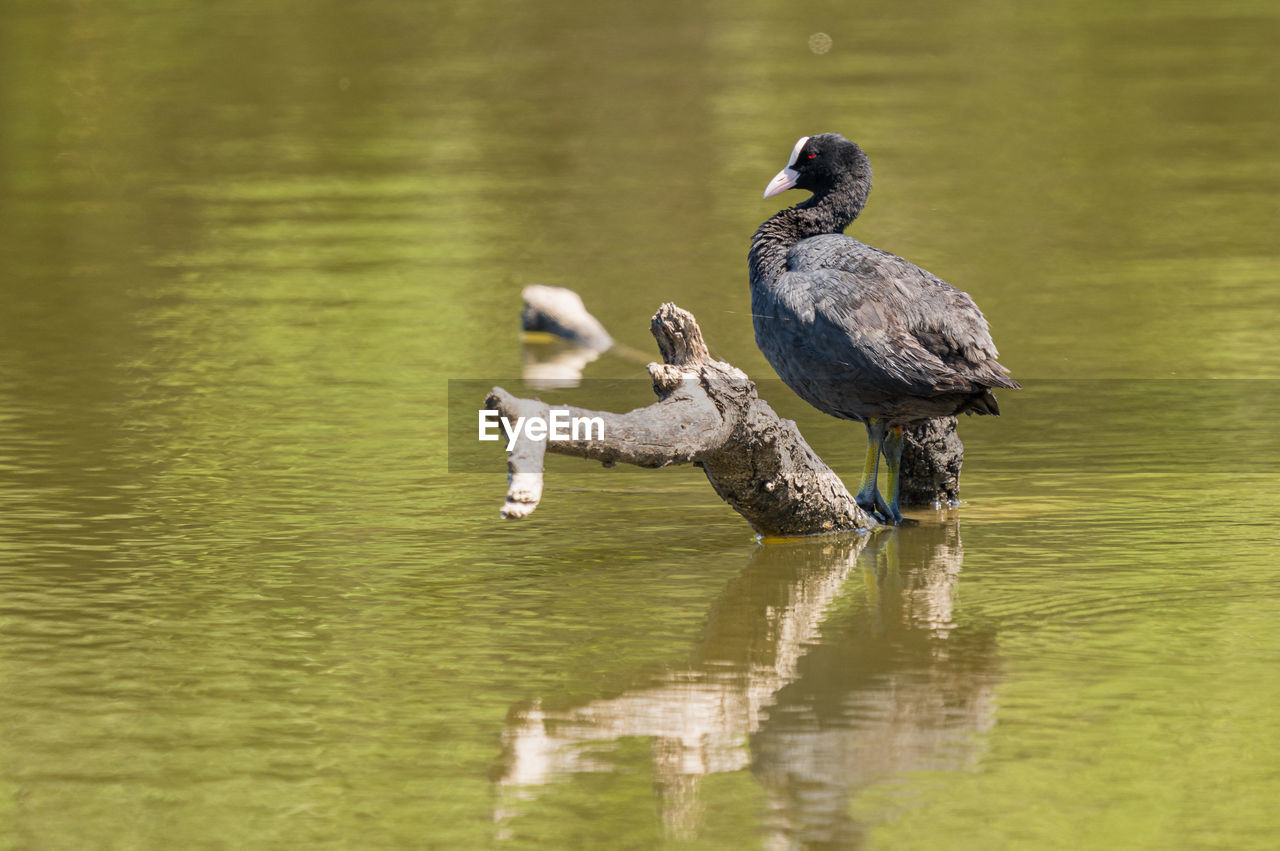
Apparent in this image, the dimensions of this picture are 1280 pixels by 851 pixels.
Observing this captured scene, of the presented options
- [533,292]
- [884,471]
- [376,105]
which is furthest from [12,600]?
[376,105]

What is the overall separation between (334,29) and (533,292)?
55.1ft

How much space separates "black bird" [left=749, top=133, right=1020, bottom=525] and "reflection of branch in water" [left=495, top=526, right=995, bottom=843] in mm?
755

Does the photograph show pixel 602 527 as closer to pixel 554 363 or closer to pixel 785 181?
pixel 785 181

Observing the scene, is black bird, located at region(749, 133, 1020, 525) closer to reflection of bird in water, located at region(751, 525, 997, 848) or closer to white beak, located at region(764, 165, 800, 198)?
white beak, located at region(764, 165, 800, 198)

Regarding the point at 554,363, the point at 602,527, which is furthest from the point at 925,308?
the point at 554,363

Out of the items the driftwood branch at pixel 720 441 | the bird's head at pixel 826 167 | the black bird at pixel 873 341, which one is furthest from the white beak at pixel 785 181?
the driftwood branch at pixel 720 441

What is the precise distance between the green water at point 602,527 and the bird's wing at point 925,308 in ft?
2.56

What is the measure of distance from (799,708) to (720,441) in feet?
5.35

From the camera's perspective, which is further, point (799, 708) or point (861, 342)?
point (861, 342)

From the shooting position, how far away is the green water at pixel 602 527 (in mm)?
5152

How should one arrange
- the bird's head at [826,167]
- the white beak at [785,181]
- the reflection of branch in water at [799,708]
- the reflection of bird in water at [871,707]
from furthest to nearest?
the white beak at [785,181] → the bird's head at [826,167] → the reflection of branch in water at [799,708] → the reflection of bird in water at [871,707]

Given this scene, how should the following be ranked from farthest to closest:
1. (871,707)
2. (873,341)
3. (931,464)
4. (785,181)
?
(785,181)
(931,464)
(873,341)
(871,707)

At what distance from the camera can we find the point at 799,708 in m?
5.73

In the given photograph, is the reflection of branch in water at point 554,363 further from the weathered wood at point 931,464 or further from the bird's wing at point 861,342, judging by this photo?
the bird's wing at point 861,342
